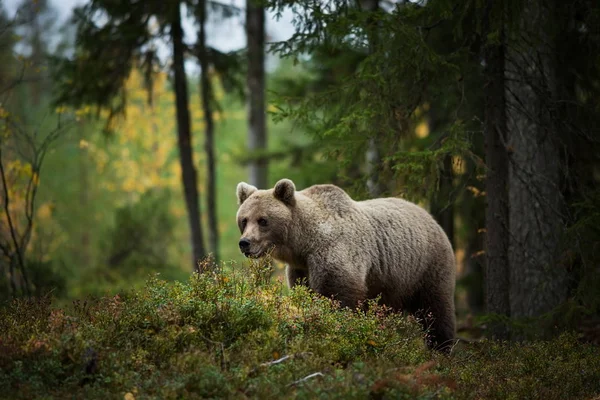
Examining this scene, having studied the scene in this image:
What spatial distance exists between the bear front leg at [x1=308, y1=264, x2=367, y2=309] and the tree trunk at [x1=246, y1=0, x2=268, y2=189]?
9256mm

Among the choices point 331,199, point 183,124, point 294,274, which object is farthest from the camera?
point 183,124

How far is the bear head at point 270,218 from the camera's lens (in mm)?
8629

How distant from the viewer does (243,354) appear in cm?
621

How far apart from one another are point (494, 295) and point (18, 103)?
21.6 m

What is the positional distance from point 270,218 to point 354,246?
1125 mm

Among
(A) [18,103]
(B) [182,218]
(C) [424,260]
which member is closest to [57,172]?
(A) [18,103]

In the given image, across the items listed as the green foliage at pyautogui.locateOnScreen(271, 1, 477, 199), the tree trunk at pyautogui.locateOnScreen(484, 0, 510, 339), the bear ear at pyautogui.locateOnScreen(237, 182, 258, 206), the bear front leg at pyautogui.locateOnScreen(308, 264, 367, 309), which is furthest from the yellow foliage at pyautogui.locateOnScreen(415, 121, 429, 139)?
the bear front leg at pyautogui.locateOnScreen(308, 264, 367, 309)

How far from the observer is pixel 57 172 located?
27453 millimetres

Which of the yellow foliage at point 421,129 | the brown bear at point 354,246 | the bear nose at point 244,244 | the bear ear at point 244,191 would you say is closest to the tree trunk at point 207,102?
the yellow foliage at point 421,129

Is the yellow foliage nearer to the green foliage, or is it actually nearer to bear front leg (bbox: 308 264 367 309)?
the green foliage

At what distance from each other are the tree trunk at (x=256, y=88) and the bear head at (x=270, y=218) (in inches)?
332

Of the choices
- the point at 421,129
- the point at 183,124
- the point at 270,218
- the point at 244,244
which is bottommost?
the point at 244,244

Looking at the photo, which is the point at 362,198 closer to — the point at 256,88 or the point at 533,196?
the point at 533,196

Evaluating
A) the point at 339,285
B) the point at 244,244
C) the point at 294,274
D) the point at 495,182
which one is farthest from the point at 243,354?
the point at 495,182
